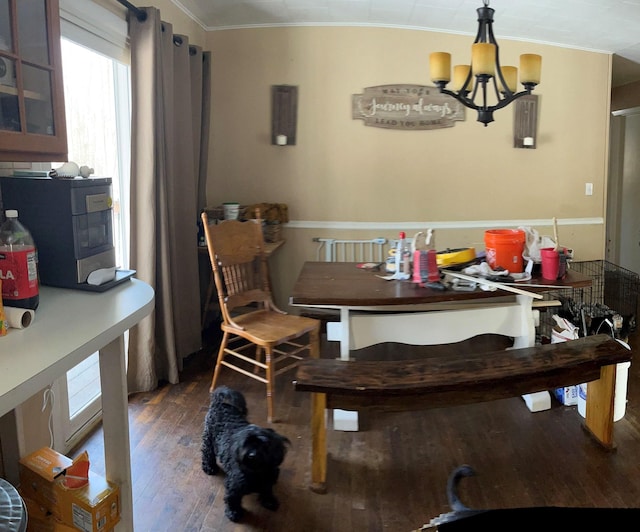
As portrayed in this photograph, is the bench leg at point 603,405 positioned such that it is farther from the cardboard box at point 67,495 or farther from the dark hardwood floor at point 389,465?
the cardboard box at point 67,495

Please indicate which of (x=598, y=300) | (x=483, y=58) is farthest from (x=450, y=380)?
(x=598, y=300)

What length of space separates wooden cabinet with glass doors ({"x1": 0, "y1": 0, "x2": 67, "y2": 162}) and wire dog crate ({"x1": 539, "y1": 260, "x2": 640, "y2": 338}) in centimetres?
283

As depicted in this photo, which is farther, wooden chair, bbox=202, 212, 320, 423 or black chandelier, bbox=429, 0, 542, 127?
wooden chair, bbox=202, 212, 320, 423

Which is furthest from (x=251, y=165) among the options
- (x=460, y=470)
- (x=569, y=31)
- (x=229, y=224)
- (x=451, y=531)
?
(x=451, y=531)

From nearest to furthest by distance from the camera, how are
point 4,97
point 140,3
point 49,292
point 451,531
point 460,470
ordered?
1. point 451,531
2. point 460,470
3. point 4,97
4. point 49,292
5. point 140,3

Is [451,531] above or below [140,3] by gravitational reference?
below

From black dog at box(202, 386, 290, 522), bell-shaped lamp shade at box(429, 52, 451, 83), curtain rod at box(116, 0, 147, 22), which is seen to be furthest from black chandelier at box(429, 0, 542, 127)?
black dog at box(202, 386, 290, 522)

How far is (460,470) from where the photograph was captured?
3.56 ft

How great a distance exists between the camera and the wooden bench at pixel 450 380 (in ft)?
7.45

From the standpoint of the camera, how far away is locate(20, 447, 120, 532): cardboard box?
163cm

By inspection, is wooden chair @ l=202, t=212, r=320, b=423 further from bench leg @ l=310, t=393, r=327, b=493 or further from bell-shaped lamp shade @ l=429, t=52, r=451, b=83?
bell-shaped lamp shade @ l=429, t=52, r=451, b=83

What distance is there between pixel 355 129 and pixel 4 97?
3128 millimetres

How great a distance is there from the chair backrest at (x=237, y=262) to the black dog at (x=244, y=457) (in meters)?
0.87

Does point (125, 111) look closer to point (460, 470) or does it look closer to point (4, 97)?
point (4, 97)
